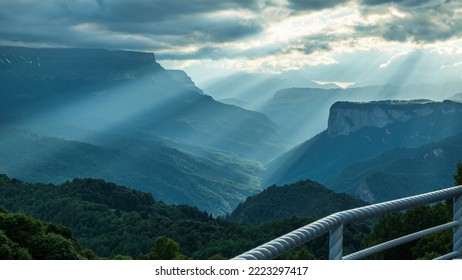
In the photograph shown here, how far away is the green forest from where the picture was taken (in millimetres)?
38844

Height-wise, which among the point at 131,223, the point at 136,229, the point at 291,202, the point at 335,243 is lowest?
the point at 136,229

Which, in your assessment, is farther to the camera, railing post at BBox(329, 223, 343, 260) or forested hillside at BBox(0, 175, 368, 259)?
forested hillside at BBox(0, 175, 368, 259)

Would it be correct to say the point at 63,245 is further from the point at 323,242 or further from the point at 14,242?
the point at 323,242

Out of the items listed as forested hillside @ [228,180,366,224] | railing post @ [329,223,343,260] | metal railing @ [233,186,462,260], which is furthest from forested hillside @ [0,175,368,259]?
railing post @ [329,223,343,260]

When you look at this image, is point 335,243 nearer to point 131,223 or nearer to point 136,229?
point 136,229

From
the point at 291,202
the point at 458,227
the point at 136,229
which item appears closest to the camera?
the point at 458,227

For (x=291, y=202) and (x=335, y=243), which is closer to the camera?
(x=335, y=243)

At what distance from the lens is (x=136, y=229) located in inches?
3743

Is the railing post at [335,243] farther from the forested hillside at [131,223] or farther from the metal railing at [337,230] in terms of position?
the forested hillside at [131,223]

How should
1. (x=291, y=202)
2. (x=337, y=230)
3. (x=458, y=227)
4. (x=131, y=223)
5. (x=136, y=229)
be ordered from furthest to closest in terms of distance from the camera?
(x=291, y=202)
(x=131, y=223)
(x=136, y=229)
(x=458, y=227)
(x=337, y=230)

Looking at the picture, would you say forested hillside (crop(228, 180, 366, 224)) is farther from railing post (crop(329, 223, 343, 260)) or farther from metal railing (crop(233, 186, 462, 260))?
railing post (crop(329, 223, 343, 260))

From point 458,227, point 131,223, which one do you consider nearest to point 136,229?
point 131,223

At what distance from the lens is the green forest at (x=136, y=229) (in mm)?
38844
